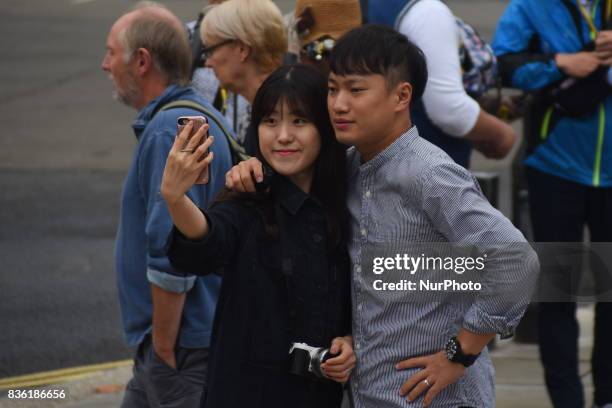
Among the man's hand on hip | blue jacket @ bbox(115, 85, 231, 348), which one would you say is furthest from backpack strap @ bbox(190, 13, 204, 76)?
the man's hand on hip

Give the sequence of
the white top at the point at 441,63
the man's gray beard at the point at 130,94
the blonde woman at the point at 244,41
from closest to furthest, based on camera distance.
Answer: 1. the man's gray beard at the point at 130,94
2. the blonde woman at the point at 244,41
3. the white top at the point at 441,63

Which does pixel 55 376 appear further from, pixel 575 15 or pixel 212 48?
pixel 575 15

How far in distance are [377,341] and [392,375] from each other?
0.09m

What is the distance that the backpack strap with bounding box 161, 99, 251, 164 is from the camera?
428 cm

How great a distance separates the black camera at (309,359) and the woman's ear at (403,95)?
0.66m

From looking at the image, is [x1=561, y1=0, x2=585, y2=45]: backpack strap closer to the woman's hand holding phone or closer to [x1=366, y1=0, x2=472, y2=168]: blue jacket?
[x1=366, y1=0, x2=472, y2=168]: blue jacket

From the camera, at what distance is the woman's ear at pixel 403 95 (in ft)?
11.2

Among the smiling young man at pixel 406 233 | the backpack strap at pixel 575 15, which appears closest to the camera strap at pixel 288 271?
the smiling young man at pixel 406 233

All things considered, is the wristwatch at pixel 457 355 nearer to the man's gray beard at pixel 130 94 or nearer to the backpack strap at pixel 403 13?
the man's gray beard at pixel 130 94

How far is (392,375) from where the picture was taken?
3.34m

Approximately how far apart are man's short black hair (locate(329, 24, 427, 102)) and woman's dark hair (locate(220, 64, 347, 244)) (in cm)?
12

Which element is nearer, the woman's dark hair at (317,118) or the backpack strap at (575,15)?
the woman's dark hair at (317,118)

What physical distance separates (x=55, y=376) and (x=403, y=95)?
3.92 metres

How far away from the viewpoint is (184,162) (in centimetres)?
313
